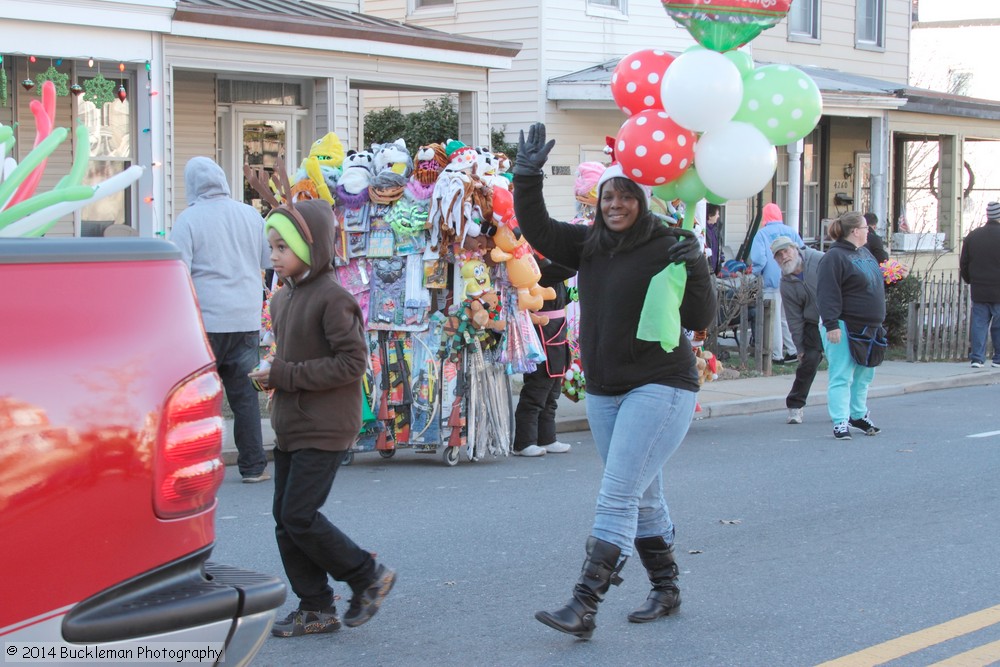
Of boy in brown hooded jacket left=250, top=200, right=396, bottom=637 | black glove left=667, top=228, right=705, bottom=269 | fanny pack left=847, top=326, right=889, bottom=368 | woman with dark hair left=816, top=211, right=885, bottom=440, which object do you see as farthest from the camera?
fanny pack left=847, top=326, right=889, bottom=368

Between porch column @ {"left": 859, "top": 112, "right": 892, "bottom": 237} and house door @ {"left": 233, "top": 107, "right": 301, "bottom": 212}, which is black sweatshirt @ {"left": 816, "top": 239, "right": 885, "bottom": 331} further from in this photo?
porch column @ {"left": 859, "top": 112, "right": 892, "bottom": 237}

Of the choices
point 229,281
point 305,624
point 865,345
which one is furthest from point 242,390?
point 865,345

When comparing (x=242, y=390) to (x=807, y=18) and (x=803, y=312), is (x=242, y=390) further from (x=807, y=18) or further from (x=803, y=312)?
(x=807, y=18)

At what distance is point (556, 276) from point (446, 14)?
38.7 feet

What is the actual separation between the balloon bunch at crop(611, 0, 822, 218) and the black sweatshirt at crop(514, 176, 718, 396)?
0.31 metres

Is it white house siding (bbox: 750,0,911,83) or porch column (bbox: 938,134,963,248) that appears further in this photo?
porch column (bbox: 938,134,963,248)

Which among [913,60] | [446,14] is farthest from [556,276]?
[913,60]

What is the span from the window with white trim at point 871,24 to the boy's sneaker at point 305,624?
69.3 ft

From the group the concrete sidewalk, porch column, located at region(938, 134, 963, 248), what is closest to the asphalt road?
the concrete sidewalk

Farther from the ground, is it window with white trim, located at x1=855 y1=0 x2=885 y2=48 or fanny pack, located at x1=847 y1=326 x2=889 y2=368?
window with white trim, located at x1=855 y1=0 x2=885 y2=48

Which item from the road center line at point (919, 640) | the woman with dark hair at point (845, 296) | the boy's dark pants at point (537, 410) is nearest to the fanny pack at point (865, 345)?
the woman with dark hair at point (845, 296)

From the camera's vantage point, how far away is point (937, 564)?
20.1ft

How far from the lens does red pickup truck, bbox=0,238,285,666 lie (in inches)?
109

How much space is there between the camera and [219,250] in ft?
25.8
